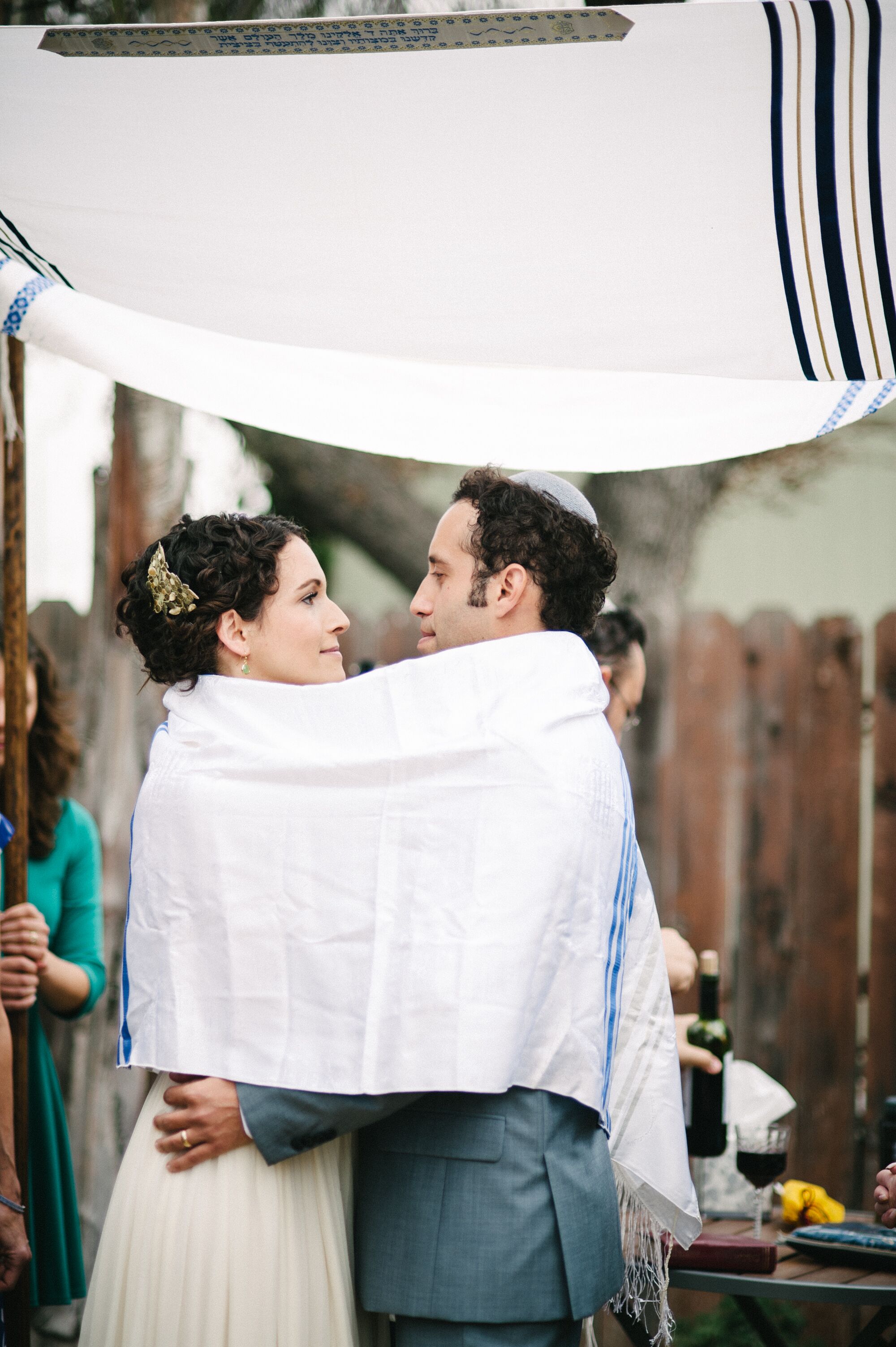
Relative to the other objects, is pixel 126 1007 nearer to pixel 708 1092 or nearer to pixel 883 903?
pixel 708 1092

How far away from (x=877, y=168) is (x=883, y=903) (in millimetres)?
3212

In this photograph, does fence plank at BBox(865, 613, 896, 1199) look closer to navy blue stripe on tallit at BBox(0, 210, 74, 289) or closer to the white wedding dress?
the white wedding dress

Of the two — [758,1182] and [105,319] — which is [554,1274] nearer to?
[758,1182]

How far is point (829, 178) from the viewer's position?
5.61 ft

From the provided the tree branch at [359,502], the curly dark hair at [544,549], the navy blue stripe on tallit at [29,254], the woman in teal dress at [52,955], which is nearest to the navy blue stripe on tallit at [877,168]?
the curly dark hair at [544,549]

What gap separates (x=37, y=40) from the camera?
1.83m

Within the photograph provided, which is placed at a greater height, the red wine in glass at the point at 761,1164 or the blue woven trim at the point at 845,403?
the blue woven trim at the point at 845,403

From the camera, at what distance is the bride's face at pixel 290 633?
222 cm

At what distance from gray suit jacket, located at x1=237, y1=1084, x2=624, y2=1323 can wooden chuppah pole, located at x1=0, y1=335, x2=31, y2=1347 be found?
789mm

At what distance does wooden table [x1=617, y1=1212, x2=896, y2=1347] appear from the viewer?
90.5 inches

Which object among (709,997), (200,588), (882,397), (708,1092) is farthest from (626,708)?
(200,588)

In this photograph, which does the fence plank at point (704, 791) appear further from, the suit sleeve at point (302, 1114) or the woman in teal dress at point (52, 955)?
the suit sleeve at point (302, 1114)

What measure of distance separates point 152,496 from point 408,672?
7.89 ft

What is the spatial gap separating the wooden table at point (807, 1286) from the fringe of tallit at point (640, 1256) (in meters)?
0.20
